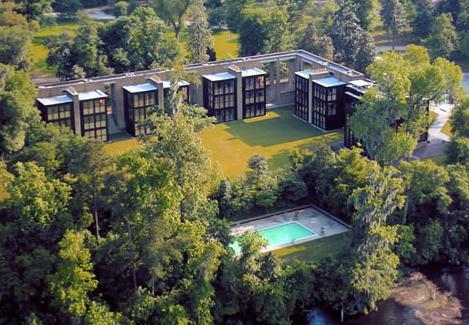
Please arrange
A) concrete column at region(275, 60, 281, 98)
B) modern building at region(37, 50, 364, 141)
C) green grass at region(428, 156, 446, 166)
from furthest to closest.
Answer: concrete column at region(275, 60, 281, 98) → modern building at region(37, 50, 364, 141) → green grass at region(428, 156, 446, 166)

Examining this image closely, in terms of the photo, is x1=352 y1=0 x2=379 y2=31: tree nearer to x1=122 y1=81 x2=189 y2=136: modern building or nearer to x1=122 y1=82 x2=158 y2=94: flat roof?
x1=122 y1=81 x2=189 y2=136: modern building

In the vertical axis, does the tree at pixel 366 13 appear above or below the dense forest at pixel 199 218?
above

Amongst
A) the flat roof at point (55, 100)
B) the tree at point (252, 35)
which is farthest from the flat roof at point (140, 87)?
the tree at point (252, 35)

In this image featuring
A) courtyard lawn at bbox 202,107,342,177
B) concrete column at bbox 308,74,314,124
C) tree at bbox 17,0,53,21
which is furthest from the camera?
tree at bbox 17,0,53,21

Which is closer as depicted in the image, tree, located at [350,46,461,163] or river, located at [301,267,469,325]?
river, located at [301,267,469,325]

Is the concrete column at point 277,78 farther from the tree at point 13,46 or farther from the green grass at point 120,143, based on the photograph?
the tree at point 13,46

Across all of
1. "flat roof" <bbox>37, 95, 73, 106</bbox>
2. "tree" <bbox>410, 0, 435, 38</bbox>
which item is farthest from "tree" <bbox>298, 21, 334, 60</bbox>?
"flat roof" <bbox>37, 95, 73, 106</bbox>

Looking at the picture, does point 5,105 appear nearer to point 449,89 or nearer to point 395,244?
point 395,244
